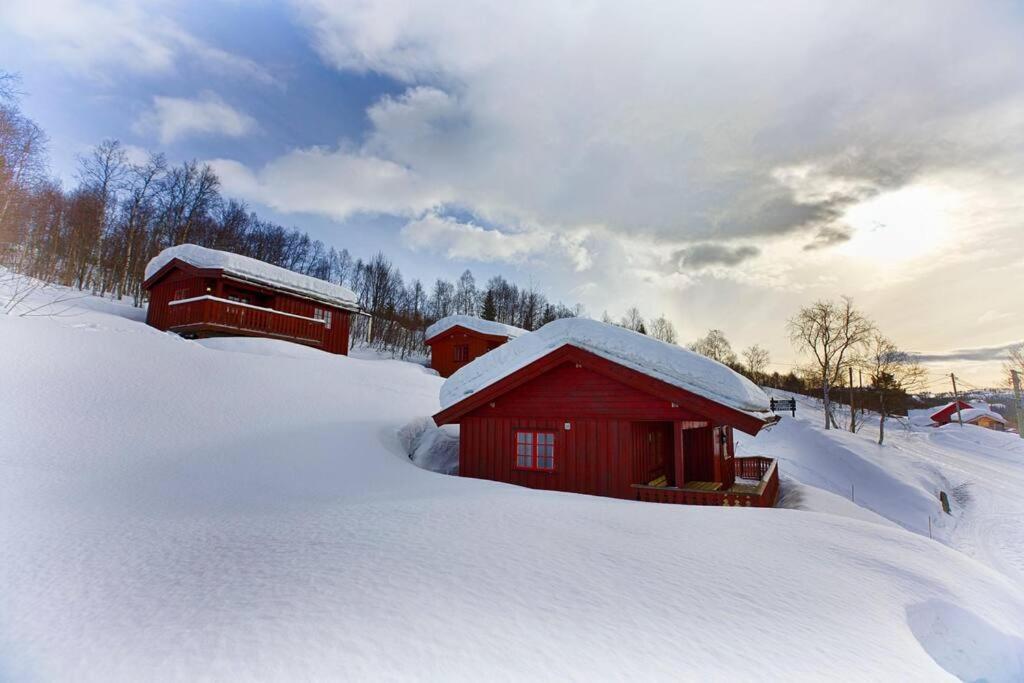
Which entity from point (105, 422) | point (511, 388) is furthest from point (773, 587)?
point (105, 422)

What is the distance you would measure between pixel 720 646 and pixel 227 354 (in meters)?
17.2

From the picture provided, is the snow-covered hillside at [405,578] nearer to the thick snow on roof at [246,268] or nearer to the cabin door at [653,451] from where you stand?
the cabin door at [653,451]

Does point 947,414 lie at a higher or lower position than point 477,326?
lower

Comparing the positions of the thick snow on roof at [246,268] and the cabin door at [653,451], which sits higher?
the thick snow on roof at [246,268]

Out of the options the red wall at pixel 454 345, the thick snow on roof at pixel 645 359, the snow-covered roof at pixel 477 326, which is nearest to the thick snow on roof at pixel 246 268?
the snow-covered roof at pixel 477 326

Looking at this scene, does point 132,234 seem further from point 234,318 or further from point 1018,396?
point 1018,396

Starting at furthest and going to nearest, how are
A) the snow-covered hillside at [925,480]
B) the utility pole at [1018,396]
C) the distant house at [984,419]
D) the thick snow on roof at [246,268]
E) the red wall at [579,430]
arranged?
the distant house at [984,419]
the utility pole at [1018,396]
the thick snow on roof at [246,268]
the snow-covered hillside at [925,480]
the red wall at [579,430]

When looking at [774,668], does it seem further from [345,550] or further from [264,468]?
[264,468]

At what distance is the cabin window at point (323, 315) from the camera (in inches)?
981

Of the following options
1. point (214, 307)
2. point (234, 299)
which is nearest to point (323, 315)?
point (234, 299)

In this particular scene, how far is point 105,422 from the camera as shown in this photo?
30.5 ft

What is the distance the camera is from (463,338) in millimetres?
32656

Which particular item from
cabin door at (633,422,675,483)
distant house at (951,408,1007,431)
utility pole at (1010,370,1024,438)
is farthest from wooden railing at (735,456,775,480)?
distant house at (951,408,1007,431)

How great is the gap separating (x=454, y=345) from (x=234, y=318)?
15683mm
